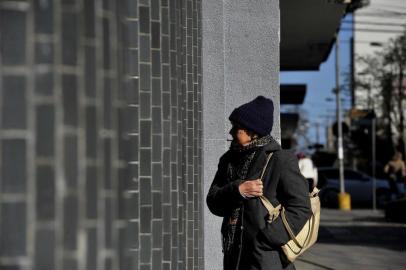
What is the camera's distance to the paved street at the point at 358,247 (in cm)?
1245

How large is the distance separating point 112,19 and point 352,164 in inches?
2752

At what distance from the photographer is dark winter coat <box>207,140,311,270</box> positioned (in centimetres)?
442

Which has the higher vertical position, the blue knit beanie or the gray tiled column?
A: the gray tiled column

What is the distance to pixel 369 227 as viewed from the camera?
800 inches

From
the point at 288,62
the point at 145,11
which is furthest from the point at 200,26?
the point at 288,62

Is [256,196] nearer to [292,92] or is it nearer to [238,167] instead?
[238,167]

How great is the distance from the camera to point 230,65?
341 inches

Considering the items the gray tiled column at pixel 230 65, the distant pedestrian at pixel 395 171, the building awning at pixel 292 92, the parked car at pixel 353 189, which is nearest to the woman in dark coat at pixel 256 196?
the gray tiled column at pixel 230 65

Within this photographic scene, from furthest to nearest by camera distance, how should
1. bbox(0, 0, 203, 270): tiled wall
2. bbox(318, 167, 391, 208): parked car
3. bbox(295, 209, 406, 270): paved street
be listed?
bbox(318, 167, 391, 208): parked car, bbox(295, 209, 406, 270): paved street, bbox(0, 0, 203, 270): tiled wall

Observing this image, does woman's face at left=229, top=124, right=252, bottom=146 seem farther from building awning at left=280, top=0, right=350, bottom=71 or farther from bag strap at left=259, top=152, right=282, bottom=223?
building awning at left=280, top=0, right=350, bottom=71

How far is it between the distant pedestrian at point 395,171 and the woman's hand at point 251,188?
964 inches

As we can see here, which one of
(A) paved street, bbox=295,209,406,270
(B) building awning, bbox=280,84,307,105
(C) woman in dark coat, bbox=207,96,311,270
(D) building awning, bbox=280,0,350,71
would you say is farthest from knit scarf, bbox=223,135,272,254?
(B) building awning, bbox=280,84,307,105

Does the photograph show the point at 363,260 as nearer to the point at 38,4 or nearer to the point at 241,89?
the point at 241,89

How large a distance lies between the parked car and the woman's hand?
27.8m
